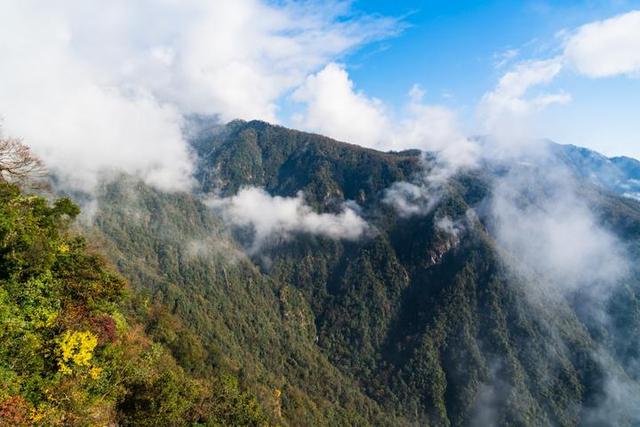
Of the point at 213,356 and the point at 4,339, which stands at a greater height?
the point at 4,339

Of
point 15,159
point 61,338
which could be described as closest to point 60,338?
point 61,338

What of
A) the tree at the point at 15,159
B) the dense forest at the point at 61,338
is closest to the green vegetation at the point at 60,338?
the dense forest at the point at 61,338

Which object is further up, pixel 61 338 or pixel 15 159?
pixel 15 159

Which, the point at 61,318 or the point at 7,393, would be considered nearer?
the point at 7,393

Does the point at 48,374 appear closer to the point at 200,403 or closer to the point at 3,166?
the point at 3,166

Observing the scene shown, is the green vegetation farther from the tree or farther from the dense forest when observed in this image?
the tree

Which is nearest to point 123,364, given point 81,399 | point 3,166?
point 81,399

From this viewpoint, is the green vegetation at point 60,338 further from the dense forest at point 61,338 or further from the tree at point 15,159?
the tree at point 15,159

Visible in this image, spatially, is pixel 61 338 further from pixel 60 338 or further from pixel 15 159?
pixel 15 159

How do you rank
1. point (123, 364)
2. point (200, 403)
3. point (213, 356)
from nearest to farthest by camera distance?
point (123, 364)
point (200, 403)
point (213, 356)

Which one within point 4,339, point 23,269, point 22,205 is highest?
point 22,205

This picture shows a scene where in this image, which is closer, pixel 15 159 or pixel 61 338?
pixel 61 338
